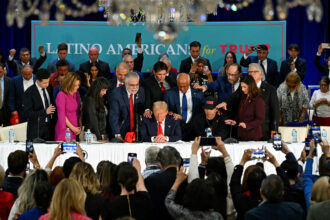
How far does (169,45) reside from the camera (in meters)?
11.5

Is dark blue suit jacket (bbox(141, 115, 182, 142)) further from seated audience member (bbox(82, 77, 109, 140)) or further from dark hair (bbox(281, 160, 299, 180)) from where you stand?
dark hair (bbox(281, 160, 299, 180))

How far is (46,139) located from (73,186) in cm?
429

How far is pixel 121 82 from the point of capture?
8.47 metres

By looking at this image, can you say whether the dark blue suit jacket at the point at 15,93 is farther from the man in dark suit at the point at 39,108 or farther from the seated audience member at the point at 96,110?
the seated audience member at the point at 96,110

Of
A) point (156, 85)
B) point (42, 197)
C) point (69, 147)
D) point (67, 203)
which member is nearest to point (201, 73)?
point (156, 85)

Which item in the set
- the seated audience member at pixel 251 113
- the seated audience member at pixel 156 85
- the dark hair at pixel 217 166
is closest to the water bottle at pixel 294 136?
the seated audience member at pixel 251 113

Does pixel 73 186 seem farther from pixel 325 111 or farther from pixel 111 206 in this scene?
pixel 325 111

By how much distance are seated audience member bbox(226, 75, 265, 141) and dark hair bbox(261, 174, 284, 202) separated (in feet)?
11.8

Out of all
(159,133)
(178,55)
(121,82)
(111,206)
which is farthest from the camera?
(178,55)

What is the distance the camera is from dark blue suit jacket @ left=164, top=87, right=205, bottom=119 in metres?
7.96

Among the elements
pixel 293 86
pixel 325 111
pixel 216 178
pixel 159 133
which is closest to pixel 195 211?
pixel 216 178

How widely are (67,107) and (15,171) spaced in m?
2.93

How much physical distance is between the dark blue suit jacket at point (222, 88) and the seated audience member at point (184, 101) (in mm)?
527

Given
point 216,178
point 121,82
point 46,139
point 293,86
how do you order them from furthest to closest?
1. point 293,86
2. point 121,82
3. point 46,139
4. point 216,178
